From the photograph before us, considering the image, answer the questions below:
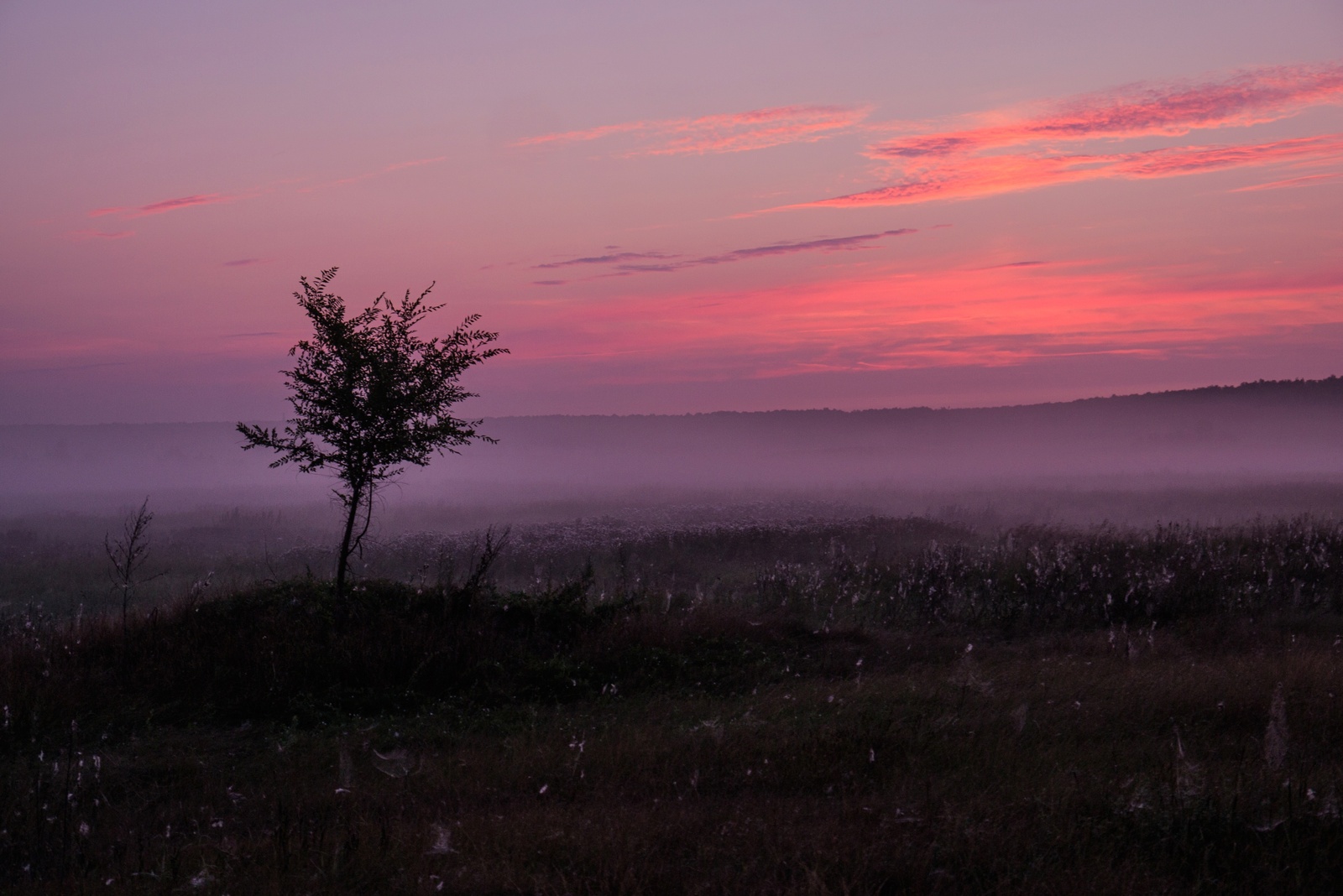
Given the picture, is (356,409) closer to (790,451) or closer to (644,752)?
(644,752)

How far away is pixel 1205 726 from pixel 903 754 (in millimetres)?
2955

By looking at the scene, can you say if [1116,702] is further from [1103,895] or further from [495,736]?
[495,736]

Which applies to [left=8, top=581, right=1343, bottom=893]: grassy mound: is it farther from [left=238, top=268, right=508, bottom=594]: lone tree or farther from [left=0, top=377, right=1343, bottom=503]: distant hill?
[left=0, top=377, right=1343, bottom=503]: distant hill

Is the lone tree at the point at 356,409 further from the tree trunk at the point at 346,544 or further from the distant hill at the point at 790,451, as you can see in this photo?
the distant hill at the point at 790,451

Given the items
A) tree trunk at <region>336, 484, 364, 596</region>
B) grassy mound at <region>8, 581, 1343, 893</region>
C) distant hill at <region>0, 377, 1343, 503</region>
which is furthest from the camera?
distant hill at <region>0, 377, 1343, 503</region>

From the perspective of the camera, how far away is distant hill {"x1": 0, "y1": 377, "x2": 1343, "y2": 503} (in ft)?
235

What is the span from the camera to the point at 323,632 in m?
10.7

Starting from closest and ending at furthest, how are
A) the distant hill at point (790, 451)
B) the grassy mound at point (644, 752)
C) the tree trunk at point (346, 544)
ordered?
the grassy mound at point (644, 752)
the tree trunk at point (346, 544)
the distant hill at point (790, 451)

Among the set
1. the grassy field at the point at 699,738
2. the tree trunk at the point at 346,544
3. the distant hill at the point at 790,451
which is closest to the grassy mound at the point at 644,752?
the grassy field at the point at 699,738

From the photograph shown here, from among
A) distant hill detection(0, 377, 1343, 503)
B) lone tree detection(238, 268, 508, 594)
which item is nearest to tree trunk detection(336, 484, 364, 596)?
lone tree detection(238, 268, 508, 594)

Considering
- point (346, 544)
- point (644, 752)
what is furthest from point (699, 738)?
point (346, 544)

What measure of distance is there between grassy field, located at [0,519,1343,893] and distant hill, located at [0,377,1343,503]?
4491cm

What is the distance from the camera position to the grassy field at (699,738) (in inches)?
196

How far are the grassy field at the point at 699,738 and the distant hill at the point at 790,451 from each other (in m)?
44.9
